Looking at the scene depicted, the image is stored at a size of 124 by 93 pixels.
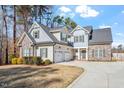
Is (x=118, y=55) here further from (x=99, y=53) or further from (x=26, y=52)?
(x=26, y=52)

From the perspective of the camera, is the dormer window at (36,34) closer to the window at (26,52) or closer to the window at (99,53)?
the window at (26,52)

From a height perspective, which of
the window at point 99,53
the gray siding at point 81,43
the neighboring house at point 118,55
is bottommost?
the neighboring house at point 118,55

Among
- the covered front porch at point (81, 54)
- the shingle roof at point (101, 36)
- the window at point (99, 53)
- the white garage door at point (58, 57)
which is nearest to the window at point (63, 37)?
the white garage door at point (58, 57)

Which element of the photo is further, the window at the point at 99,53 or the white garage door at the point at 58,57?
the window at the point at 99,53

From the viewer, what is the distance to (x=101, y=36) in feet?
88.6

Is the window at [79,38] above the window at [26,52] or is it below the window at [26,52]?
above

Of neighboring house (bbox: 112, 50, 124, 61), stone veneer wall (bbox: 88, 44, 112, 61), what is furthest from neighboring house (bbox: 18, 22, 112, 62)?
neighboring house (bbox: 112, 50, 124, 61)

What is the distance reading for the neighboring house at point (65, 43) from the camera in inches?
894

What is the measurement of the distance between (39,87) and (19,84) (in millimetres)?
1234

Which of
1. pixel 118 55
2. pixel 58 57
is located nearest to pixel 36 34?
pixel 58 57

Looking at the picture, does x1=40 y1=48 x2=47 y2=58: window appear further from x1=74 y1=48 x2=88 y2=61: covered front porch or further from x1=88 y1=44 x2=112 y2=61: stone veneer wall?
x1=88 y1=44 x2=112 y2=61: stone veneer wall

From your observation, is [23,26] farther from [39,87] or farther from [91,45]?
[39,87]

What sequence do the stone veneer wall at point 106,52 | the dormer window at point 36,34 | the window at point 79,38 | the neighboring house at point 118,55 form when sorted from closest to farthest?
the dormer window at point 36,34
the stone veneer wall at point 106,52
the window at point 79,38
the neighboring house at point 118,55
